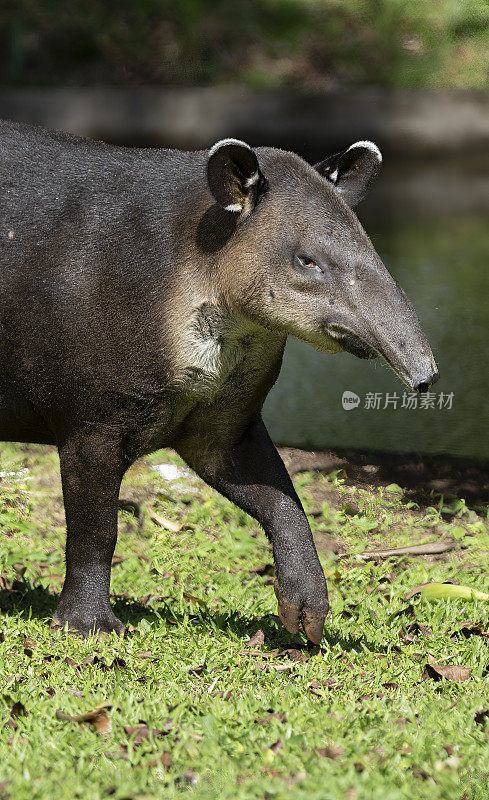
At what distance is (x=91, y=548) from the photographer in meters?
4.74

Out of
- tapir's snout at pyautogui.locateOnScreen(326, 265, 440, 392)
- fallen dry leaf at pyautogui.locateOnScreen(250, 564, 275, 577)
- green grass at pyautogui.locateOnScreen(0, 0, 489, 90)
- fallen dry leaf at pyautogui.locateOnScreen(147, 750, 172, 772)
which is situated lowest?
fallen dry leaf at pyautogui.locateOnScreen(250, 564, 275, 577)

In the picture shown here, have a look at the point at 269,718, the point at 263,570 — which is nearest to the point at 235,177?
the point at 269,718

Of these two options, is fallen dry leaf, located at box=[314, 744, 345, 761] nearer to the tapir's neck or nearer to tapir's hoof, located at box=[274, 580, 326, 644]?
tapir's hoof, located at box=[274, 580, 326, 644]

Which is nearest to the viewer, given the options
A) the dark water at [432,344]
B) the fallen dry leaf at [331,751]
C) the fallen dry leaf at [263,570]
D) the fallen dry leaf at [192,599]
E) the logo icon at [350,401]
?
the fallen dry leaf at [331,751]

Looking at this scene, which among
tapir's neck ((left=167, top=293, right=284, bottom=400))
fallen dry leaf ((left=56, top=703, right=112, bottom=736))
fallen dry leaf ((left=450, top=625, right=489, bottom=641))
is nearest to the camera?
fallen dry leaf ((left=56, top=703, right=112, bottom=736))

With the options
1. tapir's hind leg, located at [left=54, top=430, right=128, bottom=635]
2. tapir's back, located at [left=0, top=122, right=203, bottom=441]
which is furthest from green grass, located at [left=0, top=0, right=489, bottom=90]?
tapir's hind leg, located at [left=54, top=430, right=128, bottom=635]

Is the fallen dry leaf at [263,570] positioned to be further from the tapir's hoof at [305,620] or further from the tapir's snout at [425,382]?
the tapir's snout at [425,382]

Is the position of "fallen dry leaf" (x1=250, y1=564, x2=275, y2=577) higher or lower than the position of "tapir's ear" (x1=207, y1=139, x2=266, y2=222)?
lower

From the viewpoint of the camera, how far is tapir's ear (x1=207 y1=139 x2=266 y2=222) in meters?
4.11

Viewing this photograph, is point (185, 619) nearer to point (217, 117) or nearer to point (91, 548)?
point (91, 548)

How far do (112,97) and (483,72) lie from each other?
2.98 m

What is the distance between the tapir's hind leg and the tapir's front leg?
0.43m

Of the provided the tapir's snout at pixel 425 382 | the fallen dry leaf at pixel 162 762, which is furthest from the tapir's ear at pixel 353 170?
the fallen dry leaf at pixel 162 762

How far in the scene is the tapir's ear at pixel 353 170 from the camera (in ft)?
14.8
